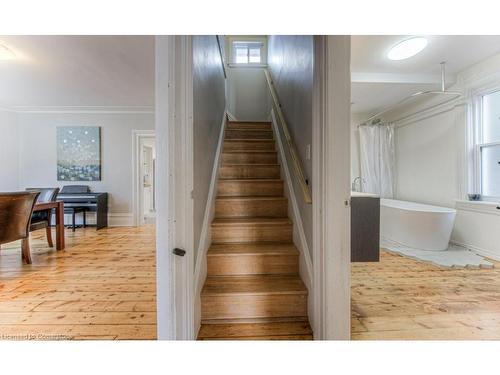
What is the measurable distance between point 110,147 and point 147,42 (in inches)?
123

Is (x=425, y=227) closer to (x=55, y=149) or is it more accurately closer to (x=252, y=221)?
(x=252, y=221)

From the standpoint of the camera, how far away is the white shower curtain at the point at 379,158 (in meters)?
4.52

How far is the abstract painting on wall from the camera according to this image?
15.9 ft

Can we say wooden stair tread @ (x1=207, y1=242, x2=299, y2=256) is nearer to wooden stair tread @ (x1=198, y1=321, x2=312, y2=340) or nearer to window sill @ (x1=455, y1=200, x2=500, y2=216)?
wooden stair tread @ (x1=198, y1=321, x2=312, y2=340)

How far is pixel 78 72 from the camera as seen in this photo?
128 inches

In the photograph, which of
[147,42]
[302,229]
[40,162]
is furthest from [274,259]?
[40,162]

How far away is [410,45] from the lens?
7.95ft

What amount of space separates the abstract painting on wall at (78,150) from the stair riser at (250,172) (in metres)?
3.69

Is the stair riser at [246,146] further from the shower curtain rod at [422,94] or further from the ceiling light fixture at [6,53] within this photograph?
the ceiling light fixture at [6,53]

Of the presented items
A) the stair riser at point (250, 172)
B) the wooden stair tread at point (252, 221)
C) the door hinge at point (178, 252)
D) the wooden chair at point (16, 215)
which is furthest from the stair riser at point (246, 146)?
the wooden chair at point (16, 215)

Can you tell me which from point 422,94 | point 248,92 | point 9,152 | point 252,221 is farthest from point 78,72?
point 422,94

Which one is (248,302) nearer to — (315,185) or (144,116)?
(315,185)
